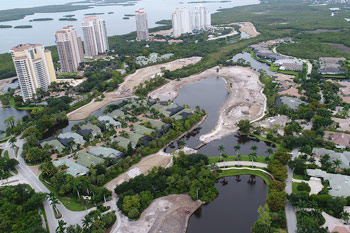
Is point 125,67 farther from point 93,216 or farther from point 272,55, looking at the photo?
point 93,216

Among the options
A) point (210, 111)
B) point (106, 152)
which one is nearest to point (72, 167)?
point (106, 152)

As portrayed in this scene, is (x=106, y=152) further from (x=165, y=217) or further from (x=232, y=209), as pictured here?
(x=232, y=209)

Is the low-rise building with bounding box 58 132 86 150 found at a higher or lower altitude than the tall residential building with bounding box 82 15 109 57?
lower

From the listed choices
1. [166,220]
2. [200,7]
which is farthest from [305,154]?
[200,7]

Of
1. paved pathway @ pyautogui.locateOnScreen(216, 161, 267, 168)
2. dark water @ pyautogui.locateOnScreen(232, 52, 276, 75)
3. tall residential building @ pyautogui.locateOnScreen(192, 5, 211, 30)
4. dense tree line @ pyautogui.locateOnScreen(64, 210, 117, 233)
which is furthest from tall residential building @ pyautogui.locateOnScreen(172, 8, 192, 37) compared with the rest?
dense tree line @ pyautogui.locateOnScreen(64, 210, 117, 233)

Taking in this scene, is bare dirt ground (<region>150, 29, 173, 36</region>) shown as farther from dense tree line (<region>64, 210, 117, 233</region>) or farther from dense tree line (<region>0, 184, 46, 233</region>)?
dense tree line (<region>64, 210, 117, 233</region>)
